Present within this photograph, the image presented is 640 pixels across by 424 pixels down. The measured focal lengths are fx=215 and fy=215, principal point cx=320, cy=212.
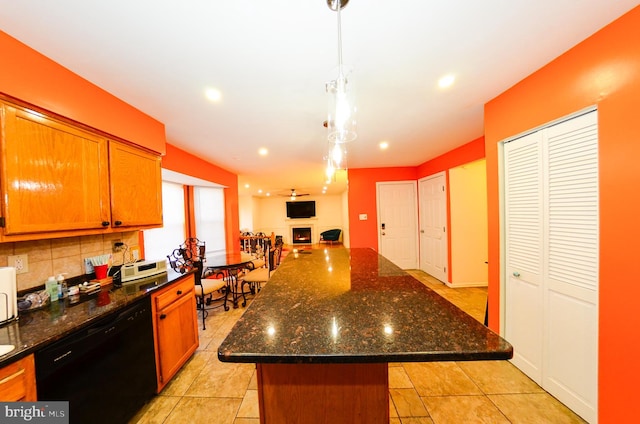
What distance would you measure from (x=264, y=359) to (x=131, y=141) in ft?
7.38

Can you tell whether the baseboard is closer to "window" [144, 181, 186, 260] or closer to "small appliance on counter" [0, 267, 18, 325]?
"small appliance on counter" [0, 267, 18, 325]

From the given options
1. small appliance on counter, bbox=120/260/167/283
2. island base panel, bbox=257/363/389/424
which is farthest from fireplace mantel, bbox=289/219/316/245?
island base panel, bbox=257/363/389/424

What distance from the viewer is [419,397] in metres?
1.67

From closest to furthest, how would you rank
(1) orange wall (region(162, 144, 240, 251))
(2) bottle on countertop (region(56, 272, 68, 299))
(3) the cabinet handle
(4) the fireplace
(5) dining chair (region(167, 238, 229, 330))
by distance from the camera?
(3) the cabinet handle, (2) bottle on countertop (region(56, 272, 68, 299)), (5) dining chair (region(167, 238, 229, 330)), (1) orange wall (region(162, 144, 240, 251)), (4) the fireplace

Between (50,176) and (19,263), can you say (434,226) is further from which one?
(19,263)

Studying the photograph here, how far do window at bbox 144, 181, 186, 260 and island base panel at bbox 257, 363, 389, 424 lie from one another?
344 centimetres

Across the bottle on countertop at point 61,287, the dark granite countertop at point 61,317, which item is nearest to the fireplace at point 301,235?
the dark granite countertop at point 61,317

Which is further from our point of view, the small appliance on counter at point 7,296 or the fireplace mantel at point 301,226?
the fireplace mantel at point 301,226

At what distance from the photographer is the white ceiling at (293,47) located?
3.57ft

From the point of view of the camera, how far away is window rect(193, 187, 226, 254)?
4805 mm

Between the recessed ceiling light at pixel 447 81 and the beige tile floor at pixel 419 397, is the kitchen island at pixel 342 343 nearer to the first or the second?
the beige tile floor at pixel 419 397

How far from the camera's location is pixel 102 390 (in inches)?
49.6

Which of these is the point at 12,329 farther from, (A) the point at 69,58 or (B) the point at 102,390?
(A) the point at 69,58

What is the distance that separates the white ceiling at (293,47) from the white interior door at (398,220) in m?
2.60
